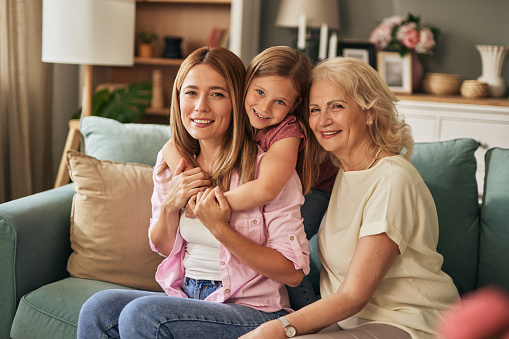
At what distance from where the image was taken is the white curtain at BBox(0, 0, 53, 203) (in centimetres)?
314

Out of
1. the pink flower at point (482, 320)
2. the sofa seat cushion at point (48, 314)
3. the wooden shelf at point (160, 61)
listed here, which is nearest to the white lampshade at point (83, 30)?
the wooden shelf at point (160, 61)

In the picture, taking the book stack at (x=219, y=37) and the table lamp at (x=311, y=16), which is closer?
the table lamp at (x=311, y=16)

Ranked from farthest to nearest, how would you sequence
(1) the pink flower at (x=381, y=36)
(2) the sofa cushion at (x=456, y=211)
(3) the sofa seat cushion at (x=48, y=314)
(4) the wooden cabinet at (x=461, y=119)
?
(1) the pink flower at (x=381, y=36) → (4) the wooden cabinet at (x=461, y=119) → (2) the sofa cushion at (x=456, y=211) → (3) the sofa seat cushion at (x=48, y=314)

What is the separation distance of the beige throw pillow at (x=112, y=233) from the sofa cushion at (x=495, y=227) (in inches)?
42.0

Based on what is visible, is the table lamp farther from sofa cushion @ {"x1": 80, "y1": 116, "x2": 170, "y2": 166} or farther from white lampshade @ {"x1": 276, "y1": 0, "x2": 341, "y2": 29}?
sofa cushion @ {"x1": 80, "y1": 116, "x2": 170, "y2": 166}

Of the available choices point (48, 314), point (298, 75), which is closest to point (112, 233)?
point (48, 314)

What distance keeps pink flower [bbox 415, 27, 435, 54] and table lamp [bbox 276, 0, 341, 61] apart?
57cm

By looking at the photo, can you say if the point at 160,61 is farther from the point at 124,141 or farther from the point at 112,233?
the point at 112,233

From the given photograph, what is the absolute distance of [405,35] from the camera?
11.4ft

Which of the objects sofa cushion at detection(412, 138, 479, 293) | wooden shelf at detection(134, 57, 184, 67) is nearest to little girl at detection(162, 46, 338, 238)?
sofa cushion at detection(412, 138, 479, 293)

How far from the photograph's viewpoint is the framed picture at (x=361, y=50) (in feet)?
11.8

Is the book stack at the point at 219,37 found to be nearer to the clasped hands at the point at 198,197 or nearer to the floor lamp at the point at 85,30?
the floor lamp at the point at 85,30

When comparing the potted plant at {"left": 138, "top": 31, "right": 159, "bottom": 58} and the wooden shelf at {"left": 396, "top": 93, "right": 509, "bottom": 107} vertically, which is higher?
the potted plant at {"left": 138, "top": 31, "right": 159, "bottom": 58}

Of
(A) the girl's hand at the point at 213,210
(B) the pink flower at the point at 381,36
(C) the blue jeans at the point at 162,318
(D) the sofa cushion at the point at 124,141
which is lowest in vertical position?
(C) the blue jeans at the point at 162,318
